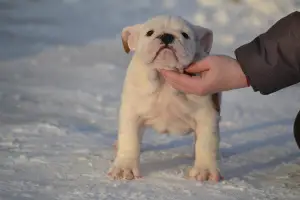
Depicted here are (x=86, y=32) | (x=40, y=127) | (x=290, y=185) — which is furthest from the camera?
(x=86, y=32)

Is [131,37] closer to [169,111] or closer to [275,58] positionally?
[169,111]

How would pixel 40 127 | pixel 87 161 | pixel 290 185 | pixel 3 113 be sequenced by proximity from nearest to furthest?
pixel 290 185, pixel 87 161, pixel 40 127, pixel 3 113

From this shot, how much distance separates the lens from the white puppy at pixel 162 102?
1546 millimetres

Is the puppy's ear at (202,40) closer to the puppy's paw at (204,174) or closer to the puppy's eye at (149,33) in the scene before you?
the puppy's eye at (149,33)

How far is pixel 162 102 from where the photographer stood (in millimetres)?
1619

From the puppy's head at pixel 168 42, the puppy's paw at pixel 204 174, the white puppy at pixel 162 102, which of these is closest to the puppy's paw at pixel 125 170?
the white puppy at pixel 162 102

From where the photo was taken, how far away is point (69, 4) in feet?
14.5

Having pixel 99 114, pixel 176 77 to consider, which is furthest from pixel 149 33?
pixel 99 114

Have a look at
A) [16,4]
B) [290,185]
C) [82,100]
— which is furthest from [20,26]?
[290,185]

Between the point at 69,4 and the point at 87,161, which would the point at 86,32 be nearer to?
the point at 69,4

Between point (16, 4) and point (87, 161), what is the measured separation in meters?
2.91

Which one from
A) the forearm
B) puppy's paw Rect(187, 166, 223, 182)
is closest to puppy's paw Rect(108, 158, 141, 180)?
puppy's paw Rect(187, 166, 223, 182)

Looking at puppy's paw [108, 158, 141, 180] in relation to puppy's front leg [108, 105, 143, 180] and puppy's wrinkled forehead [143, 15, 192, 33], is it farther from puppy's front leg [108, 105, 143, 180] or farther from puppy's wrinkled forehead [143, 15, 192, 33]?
puppy's wrinkled forehead [143, 15, 192, 33]

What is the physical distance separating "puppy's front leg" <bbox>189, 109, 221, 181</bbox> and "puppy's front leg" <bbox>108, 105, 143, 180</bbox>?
0.15 meters
